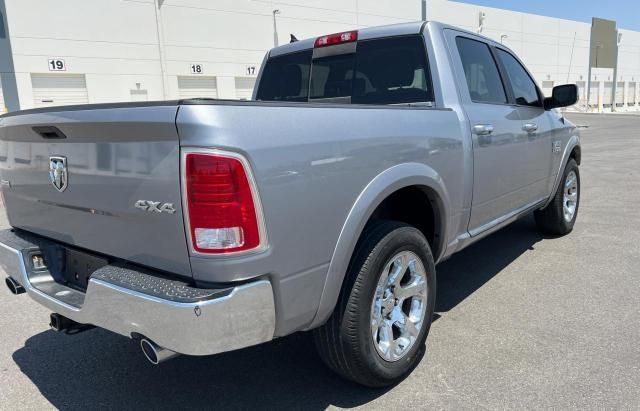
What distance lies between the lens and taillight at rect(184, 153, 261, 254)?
1.83 metres

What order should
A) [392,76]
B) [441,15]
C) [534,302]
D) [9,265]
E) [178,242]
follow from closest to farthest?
[178,242] → [9,265] → [392,76] → [534,302] → [441,15]

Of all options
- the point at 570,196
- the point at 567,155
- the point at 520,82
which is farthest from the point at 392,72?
the point at 570,196

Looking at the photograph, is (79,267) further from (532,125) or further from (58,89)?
(58,89)

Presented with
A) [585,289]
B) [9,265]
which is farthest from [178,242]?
[585,289]

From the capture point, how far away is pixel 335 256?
2.26 m

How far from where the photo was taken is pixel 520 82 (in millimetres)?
4473

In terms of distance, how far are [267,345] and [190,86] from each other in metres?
23.6

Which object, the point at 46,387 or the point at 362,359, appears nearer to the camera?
the point at 362,359

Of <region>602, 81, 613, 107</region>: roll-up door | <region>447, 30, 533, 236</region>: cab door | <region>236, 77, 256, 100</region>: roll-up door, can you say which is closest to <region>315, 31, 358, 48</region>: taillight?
<region>447, 30, 533, 236</region>: cab door

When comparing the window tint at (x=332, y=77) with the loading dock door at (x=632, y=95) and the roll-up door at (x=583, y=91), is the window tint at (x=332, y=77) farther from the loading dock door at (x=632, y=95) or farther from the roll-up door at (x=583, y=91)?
the loading dock door at (x=632, y=95)

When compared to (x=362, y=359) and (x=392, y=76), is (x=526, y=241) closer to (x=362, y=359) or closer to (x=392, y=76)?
(x=392, y=76)

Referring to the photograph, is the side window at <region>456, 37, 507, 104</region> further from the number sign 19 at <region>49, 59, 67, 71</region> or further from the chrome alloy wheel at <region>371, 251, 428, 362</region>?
the number sign 19 at <region>49, 59, 67, 71</region>

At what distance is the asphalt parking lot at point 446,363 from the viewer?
262 cm

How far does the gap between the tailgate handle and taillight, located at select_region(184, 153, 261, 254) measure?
34.0 inches
